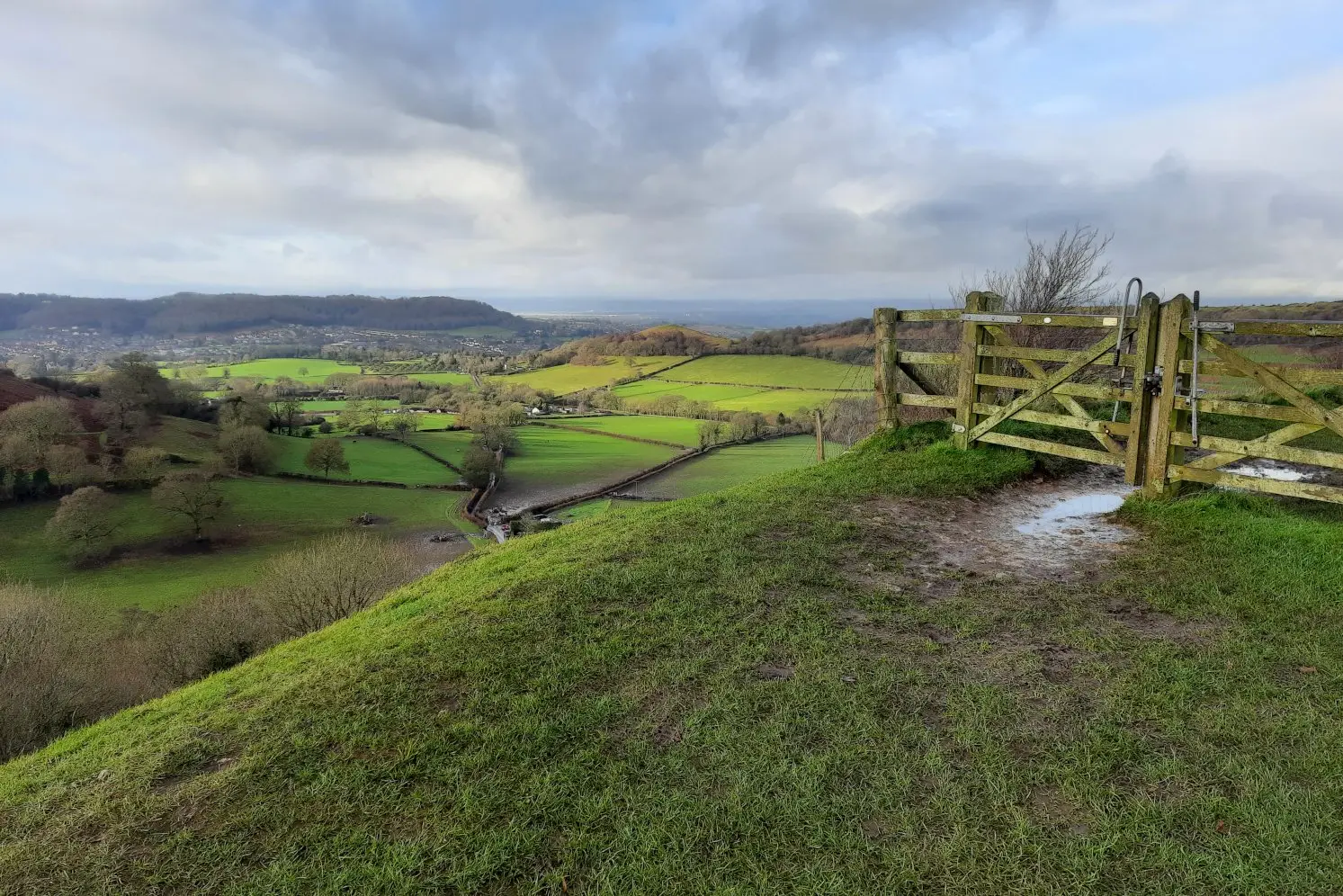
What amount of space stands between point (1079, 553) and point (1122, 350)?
337 cm

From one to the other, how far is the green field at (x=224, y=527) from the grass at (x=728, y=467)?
14.5m

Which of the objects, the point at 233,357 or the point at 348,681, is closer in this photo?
the point at 348,681

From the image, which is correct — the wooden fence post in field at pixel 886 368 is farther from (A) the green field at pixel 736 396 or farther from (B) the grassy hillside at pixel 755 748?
(A) the green field at pixel 736 396

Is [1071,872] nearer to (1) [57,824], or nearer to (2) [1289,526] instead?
(1) [57,824]

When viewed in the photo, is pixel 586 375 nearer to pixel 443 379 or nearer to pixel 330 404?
pixel 443 379

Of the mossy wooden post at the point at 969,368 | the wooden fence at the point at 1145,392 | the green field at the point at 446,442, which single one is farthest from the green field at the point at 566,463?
the mossy wooden post at the point at 969,368

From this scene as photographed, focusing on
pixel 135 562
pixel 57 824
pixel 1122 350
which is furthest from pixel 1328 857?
pixel 135 562

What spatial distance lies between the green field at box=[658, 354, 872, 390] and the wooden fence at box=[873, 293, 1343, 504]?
2202 inches

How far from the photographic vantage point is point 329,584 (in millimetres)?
21516

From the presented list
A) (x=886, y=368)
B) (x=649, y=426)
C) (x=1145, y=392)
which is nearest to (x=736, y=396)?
(x=649, y=426)

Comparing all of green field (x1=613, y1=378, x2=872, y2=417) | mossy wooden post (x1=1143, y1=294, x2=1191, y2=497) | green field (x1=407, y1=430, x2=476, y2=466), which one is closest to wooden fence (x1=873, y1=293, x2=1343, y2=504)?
mossy wooden post (x1=1143, y1=294, x2=1191, y2=497)

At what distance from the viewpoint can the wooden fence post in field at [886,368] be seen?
1201cm

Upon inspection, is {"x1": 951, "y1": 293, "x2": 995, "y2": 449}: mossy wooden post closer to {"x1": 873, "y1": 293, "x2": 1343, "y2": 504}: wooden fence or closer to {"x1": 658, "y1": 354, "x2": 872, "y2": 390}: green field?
{"x1": 873, "y1": 293, "x2": 1343, "y2": 504}: wooden fence

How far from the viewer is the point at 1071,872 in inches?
122
